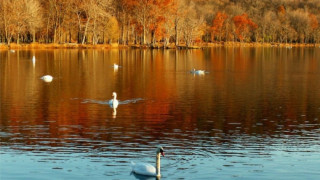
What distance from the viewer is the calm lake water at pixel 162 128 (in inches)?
729

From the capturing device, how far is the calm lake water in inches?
729

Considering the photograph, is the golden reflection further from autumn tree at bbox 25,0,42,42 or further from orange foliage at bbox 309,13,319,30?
orange foliage at bbox 309,13,319,30

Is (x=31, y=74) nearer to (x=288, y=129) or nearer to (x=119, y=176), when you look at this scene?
(x=288, y=129)

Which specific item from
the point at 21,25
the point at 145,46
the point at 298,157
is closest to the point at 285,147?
the point at 298,157

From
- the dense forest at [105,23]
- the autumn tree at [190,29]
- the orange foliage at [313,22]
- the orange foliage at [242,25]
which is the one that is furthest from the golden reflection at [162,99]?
the orange foliage at [313,22]

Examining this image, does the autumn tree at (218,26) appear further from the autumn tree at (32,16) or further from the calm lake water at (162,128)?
the calm lake water at (162,128)

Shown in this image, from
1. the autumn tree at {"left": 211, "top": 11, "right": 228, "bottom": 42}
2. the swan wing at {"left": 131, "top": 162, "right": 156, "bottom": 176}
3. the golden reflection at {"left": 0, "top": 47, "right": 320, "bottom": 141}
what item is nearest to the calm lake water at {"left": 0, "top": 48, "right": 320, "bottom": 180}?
the golden reflection at {"left": 0, "top": 47, "right": 320, "bottom": 141}

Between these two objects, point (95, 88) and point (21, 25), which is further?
point (21, 25)

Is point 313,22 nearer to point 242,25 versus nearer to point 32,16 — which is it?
point 242,25

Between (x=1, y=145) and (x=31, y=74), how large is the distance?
32.6 meters

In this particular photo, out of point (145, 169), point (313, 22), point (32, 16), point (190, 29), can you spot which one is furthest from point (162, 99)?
point (313, 22)

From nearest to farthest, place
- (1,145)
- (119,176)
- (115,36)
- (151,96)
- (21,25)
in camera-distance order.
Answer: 1. (119,176)
2. (1,145)
3. (151,96)
4. (21,25)
5. (115,36)

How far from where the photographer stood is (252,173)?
59.5 feet

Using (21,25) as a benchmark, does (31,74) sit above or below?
below
